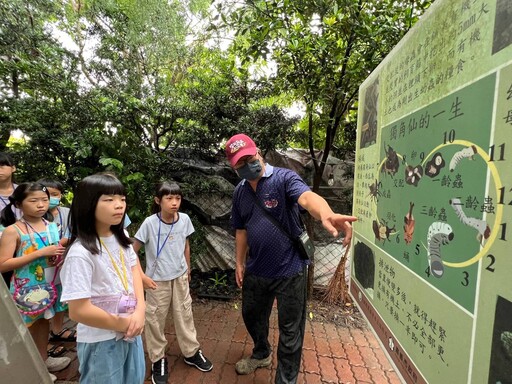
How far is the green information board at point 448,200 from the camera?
66 centimetres

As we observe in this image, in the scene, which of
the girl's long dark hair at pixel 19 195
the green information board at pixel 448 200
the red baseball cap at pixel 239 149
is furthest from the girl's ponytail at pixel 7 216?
the green information board at pixel 448 200

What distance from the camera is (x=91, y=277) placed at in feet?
4.36

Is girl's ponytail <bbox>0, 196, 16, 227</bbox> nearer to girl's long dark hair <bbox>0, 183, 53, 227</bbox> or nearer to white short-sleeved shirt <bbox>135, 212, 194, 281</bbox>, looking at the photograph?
girl's long dark hair <bbox>0, 183, 53, 227</bbox>

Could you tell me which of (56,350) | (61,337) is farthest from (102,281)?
(61,337)

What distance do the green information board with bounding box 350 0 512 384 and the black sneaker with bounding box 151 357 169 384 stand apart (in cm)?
188

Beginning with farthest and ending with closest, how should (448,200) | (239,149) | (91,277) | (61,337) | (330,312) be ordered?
(330,312)
(61,337)
(239,149)
(91,277)
(448,200)

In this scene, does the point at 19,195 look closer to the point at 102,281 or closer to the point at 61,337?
the point at 102,281

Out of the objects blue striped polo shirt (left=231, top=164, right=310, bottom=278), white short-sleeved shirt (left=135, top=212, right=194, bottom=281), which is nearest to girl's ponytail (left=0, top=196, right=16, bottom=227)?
white short-sleeved shirt (left=135, top=212, right=194, bottom=281)

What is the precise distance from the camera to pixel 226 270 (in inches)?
157

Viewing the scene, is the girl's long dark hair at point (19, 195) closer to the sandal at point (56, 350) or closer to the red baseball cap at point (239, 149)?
the sandal at point (56, 350)

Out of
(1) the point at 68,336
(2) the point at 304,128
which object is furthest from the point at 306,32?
(1) the point at 68,336

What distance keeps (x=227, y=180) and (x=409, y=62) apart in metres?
3.16

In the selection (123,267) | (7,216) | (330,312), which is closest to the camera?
(123,267)

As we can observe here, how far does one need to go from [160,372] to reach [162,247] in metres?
1.03
